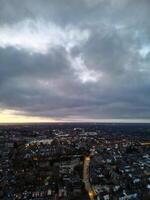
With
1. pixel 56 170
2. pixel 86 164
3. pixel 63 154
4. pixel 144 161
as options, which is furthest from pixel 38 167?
pixel 144 161

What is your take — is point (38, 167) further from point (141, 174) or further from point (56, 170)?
point (141, 174)

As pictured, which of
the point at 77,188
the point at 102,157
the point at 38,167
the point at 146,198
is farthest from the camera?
the point at 102,157

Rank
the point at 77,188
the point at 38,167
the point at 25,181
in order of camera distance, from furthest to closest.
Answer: the point at 38,167, the point at 25,181, the point at 77,188

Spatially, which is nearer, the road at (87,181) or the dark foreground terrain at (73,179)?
the dark foreground terrain at (73,179)

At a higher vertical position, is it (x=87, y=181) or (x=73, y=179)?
(x=73, y=179)

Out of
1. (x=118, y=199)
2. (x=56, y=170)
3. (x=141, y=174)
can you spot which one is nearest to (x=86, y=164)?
(x=56, y=170)

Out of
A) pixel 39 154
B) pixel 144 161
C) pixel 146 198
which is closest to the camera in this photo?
pixel 146 198

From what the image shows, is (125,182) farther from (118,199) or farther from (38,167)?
(38,167)

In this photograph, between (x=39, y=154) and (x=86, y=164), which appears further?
(x=39, y=154)

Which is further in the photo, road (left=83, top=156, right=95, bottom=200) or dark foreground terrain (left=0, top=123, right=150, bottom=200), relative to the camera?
road (left=83, top=156, right=95, bottom=200)
